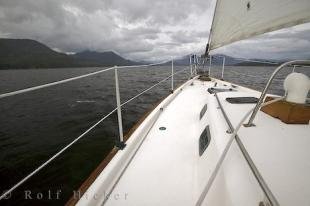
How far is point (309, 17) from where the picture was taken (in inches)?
52.6

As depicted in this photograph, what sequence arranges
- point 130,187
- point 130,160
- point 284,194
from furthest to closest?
point 130,160, point 130,187, point 284,194

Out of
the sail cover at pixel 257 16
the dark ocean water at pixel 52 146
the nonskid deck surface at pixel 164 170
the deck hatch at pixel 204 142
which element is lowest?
the dark ocean water at pixel 52 146

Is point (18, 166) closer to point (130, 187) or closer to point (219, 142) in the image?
point (130, 187)

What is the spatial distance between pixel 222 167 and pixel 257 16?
1.61 meters

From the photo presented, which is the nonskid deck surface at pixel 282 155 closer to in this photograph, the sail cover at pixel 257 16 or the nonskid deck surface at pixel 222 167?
the nonskid deck surface at pixel 222 167

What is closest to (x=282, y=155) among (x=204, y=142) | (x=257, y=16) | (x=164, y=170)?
(x=204, y=142)

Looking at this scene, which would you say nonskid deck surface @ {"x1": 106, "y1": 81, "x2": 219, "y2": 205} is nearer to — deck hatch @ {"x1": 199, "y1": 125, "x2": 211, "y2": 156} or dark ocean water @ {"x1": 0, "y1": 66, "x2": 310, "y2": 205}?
deck hatch @ {"x1": 199, "y1": 125, "x2": 211, "y2": 156}

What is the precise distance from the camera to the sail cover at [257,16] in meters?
1.41

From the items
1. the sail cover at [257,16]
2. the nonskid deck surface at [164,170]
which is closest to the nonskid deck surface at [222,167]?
the nonskid deck surface at [164,170]

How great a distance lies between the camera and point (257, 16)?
1953 millimetres

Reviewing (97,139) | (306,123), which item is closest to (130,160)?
(306,123)

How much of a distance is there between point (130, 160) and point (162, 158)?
0.36m

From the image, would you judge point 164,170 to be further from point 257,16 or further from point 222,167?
point 257,16

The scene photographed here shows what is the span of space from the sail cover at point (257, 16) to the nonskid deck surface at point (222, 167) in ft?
3.03
